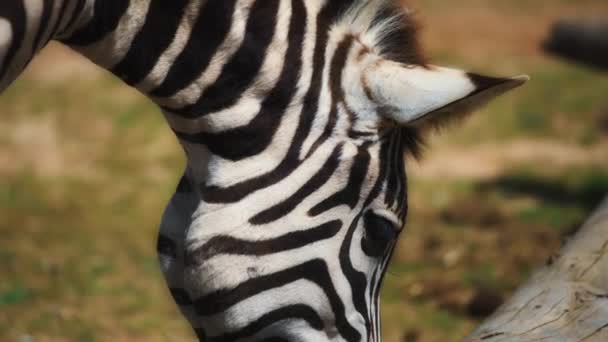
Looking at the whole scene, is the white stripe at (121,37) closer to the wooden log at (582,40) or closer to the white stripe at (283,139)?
the white stripe at (283,139)

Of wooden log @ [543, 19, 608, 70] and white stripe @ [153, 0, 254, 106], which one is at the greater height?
white stripe @ [153, 0, 254, 106]

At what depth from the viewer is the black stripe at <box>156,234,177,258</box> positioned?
3143mm

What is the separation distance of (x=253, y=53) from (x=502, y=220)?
5.72m

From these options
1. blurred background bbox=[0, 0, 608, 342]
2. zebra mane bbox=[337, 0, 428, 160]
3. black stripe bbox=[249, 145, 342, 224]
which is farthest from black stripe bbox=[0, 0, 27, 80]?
blurred background bbox=[0, 0, 608, 342]

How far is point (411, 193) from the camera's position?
9.11 m

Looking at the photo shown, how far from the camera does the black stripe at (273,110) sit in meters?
2.92

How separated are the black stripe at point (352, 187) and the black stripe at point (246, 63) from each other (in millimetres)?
413

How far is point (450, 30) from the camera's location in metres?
13.1

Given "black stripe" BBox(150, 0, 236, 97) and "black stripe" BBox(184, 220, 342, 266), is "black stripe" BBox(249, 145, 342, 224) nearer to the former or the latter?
"black stripe" BBox(184, 220, 342, 266)

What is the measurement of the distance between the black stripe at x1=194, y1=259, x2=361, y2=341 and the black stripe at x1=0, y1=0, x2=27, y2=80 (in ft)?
3.12

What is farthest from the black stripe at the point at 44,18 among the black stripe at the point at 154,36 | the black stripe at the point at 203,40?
the black stripe at the point at 203,40

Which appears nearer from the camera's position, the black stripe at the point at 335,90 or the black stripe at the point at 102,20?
the black stripe at the point at 102,20

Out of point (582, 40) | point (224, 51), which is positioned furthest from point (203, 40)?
point (582, 40)

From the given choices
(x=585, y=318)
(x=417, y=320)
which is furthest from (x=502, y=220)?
(x=585, y=318)
